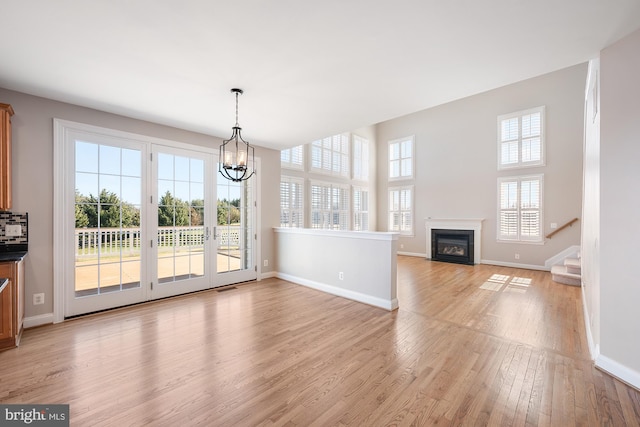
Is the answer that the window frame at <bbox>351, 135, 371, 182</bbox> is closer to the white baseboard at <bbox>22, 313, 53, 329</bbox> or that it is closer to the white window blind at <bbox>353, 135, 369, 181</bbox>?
the white window blind at <bbox>353, 135, 369, 181</bbox>

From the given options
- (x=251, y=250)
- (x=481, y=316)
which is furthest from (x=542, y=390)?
(x=251, y=250)

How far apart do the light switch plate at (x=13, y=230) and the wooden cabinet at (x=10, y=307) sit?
0.52 meters

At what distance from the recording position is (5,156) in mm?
2807

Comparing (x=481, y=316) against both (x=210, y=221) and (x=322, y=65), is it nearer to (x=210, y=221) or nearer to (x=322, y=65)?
(x=322, y=65)

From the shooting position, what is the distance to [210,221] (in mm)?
4688

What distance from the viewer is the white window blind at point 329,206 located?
7.94 m

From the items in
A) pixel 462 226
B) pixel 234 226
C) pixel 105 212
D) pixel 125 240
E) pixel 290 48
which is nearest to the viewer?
pixel 290 48

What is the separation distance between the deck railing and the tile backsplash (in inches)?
18.1

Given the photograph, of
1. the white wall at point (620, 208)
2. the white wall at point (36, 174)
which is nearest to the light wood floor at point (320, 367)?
the white wall at point (620, 208)

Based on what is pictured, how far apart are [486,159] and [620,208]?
5.67 metres

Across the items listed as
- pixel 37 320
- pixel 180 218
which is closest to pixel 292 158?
pixel 180 218

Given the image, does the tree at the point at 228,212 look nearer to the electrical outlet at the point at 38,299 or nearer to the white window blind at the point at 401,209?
the electrical outlet at the point at 38,299

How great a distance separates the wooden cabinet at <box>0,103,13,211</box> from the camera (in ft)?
9.07

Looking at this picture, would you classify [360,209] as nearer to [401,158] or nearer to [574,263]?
[401,158]
